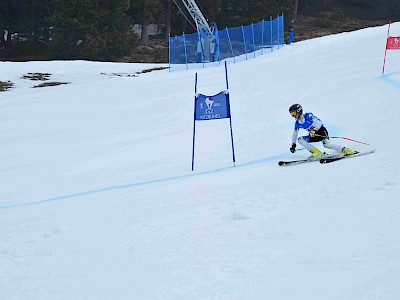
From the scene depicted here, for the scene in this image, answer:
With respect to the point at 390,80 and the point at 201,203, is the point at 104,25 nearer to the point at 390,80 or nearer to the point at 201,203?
the point at 390,80

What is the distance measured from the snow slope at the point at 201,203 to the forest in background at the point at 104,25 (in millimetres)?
22349

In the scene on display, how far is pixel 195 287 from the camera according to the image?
493cm

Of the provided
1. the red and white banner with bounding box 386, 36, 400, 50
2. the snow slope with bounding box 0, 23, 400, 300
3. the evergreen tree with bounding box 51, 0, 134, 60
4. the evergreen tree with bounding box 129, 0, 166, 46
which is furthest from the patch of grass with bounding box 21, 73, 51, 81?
the evergreen tree with bounding box 129, 0, 166, 46

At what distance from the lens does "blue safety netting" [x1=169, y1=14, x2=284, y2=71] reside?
29.3 m

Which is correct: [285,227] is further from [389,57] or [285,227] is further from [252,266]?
[389,57]

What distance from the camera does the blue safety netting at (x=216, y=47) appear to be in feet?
96.1

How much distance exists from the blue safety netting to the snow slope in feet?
35.9

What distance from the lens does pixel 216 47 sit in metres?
29.7

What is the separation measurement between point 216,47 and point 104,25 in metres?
14.7

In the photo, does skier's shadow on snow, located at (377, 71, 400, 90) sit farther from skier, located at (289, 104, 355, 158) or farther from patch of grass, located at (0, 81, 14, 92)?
patch of grass, located at (0, 81, 14, 92)

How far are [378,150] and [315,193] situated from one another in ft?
9.67

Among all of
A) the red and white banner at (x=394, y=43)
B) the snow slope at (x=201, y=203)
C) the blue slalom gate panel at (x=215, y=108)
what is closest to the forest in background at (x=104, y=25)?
the red and white banner at (x=394, y=43)

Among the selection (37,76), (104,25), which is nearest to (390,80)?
(37,76)

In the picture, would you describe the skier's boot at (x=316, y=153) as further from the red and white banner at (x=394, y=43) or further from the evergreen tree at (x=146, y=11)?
the evergreen tree at (x=146, y=11)
